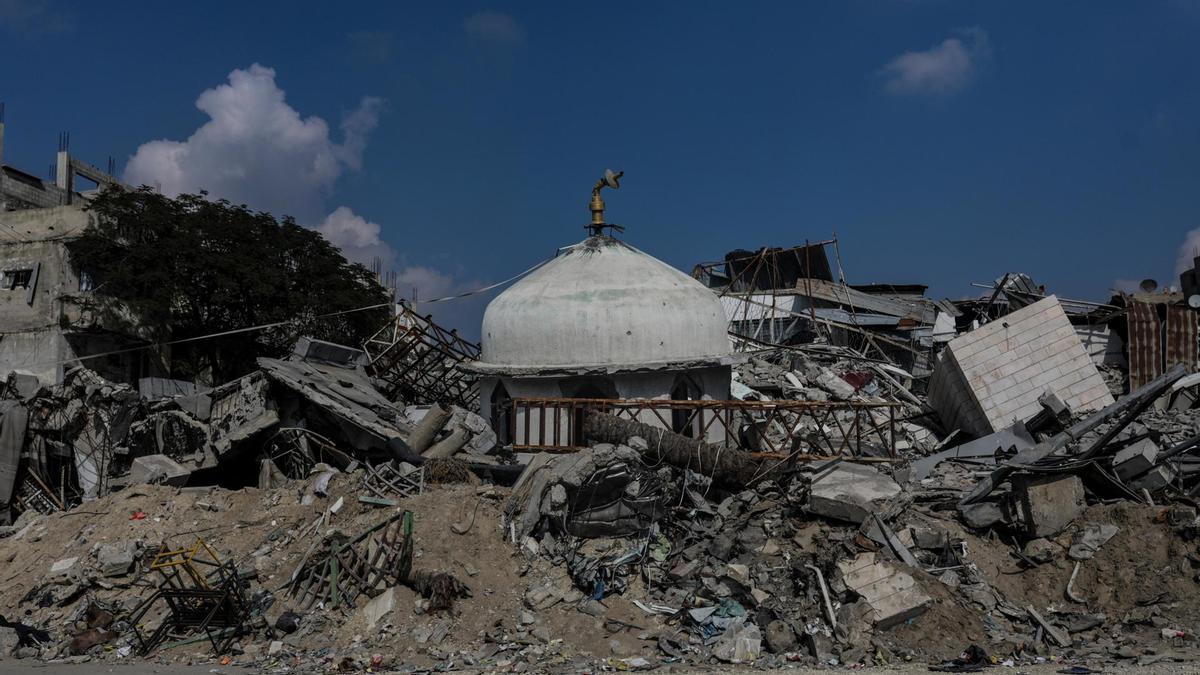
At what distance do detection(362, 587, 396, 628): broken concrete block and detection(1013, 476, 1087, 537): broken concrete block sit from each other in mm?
8778

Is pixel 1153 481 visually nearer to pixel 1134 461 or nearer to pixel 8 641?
pixel 1134 461

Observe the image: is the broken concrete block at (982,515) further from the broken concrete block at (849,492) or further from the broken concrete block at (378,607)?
the broken concrete block at (378,607)

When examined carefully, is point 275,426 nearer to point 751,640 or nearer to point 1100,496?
point 751,640

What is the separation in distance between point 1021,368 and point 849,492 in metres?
9.83

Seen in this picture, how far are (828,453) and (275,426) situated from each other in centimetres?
1103

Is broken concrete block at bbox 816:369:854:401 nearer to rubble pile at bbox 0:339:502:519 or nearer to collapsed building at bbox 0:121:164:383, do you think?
rubble pile at bbox 0:339:502:519

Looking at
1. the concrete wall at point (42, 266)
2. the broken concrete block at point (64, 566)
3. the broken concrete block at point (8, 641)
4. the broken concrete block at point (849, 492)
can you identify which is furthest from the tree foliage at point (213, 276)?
the broken concrete block at point (849, 492)

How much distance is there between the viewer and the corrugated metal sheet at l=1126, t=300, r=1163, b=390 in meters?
26.4

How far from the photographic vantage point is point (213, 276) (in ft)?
103

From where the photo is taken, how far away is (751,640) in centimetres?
1151

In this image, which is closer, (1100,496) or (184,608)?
(184,608)

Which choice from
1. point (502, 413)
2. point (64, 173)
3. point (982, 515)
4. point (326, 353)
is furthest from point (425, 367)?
point (64, 173)

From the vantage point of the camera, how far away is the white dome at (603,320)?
19625 millimetres

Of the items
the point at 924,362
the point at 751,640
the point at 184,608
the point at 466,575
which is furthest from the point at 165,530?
the point at 924,362
